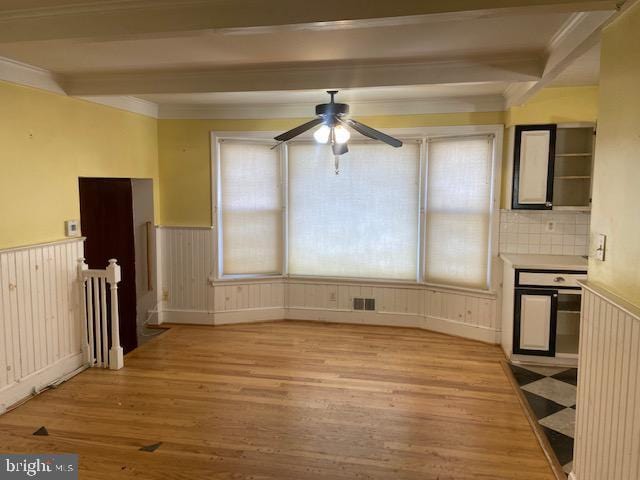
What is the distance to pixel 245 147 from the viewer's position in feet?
17.8

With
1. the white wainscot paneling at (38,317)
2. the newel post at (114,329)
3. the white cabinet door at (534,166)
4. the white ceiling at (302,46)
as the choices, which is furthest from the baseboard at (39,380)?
the white cabinet door at (534,166)

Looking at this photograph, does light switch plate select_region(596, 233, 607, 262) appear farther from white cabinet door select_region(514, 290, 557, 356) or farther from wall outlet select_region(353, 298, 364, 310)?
wall outlet select_region(353, 298, 364, 310)

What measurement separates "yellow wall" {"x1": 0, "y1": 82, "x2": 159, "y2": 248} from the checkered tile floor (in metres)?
4.06

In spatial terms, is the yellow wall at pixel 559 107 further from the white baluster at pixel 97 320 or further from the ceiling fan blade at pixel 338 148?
the white baluster at pixel 97 320

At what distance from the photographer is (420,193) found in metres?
5.21

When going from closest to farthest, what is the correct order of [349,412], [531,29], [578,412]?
1. [578,412]
2. [531,29]
3. [349,412]

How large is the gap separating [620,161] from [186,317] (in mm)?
4813

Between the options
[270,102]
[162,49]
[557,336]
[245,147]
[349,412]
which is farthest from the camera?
[245,147]

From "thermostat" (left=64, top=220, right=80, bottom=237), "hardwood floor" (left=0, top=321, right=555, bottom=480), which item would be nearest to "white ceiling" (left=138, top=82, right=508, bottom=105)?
"thermostat" (left=64, top=220, right=80, bottom=237)

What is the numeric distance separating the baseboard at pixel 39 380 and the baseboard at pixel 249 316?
1.68 metres

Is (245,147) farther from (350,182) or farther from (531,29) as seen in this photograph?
(531,29)

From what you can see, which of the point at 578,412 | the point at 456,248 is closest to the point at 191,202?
the point at 456,248

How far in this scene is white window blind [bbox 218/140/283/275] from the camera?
17.8ft

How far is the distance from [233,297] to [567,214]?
148 inches
